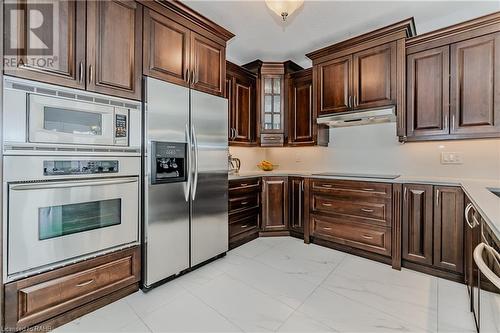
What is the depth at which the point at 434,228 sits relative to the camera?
231 centimetres

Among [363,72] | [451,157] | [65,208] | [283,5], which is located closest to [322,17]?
[363,72]

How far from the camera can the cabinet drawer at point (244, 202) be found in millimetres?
3020

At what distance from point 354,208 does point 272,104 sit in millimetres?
1902

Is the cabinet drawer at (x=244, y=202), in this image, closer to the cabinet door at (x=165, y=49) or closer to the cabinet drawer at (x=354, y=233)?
the cabinet drawer at (x=354, y=233)

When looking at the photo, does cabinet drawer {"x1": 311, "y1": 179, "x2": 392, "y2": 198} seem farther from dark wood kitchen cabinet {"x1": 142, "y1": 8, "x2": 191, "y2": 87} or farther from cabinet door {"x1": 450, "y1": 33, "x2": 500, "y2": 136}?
dark wood kitchen cabinet {"x1": 142, "y1": 8, "x2": 191, "y2": 87}

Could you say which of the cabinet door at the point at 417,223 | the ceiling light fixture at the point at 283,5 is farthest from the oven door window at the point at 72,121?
the cabinet door at the point at 417,223

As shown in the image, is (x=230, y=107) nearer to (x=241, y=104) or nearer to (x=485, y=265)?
(x=241, y=104)

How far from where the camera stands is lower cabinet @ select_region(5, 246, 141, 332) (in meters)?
1.46

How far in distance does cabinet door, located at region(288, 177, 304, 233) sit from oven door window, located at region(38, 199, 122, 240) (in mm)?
2209

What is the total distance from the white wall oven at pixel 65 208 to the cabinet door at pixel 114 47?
0.56m

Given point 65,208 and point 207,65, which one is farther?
point 207,65

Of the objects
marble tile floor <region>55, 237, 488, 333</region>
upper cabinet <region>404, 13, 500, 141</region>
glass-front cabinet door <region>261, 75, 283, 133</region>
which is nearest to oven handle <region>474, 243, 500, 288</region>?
marble tile floor <region>55, 237, 488, 333</region>

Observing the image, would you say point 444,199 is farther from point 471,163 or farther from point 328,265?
point 328,265

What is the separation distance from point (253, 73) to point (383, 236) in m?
2.74
